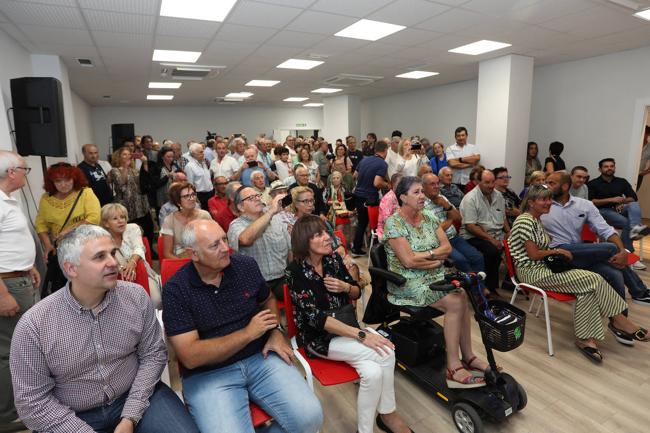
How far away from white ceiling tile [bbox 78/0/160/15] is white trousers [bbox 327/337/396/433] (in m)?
3.54

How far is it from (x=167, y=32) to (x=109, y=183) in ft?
6.60

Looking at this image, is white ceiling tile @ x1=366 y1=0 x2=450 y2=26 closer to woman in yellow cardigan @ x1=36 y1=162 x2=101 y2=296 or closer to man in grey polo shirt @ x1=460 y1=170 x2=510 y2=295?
man in grey polo shirt @ x1=460 y1=170 x2=510 y2=295

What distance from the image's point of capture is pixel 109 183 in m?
4.73

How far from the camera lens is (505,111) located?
21.2 feet

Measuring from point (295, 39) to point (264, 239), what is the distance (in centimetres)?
331

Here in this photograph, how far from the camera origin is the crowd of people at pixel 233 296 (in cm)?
145

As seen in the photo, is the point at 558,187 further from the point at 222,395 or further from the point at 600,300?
the point at 222,395

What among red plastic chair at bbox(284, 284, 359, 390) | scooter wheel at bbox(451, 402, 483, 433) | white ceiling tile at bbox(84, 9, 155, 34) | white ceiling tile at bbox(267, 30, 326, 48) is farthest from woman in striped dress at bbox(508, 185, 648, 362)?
white ceiling tile at bbox(84, 9, 155, 34)

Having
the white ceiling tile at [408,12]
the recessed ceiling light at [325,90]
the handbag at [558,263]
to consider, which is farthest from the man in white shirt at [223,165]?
the recessed ceiling light at [325,90]

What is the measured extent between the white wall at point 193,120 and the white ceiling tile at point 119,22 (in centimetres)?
971

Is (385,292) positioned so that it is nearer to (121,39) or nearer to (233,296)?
(233,296)

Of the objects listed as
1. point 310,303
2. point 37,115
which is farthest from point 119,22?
point 310,303

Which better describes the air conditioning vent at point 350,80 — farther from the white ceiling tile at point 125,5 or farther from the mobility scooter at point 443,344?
the mobility scooter at point 443,344

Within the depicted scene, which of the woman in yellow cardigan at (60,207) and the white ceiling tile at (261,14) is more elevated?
the white ceiling tile at (261,14)
